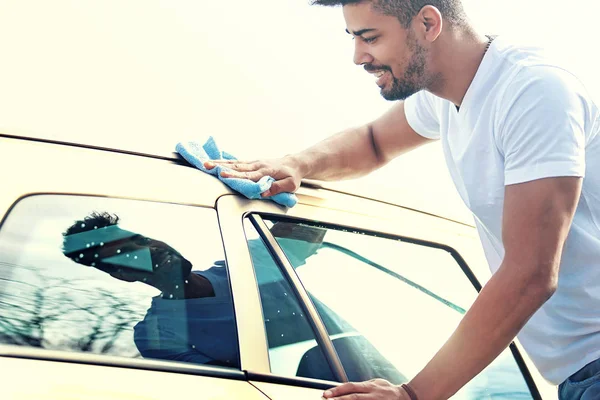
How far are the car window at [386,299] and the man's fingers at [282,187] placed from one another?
78 millimetres

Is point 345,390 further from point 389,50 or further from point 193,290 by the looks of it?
point 389,50

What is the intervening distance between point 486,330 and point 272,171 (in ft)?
2.31

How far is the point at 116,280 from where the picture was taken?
137cm

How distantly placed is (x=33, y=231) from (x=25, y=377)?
301 millimetres

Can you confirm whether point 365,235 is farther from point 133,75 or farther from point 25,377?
point 133,75

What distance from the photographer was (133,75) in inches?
416

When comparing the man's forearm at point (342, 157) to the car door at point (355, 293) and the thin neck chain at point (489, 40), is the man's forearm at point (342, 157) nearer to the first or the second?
the car door at point (355, 293)

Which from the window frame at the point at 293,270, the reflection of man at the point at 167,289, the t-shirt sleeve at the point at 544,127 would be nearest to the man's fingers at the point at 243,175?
the window frame at the point at 293,270

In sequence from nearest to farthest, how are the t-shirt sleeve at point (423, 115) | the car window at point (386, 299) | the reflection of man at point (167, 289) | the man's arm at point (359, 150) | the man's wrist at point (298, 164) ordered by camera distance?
1. the reflection of man at point (167, 289)
2. the car window at point (386, 299)
3. the man's wrist at point (298, 164)
4. the man's arm at point (359, 150)
5. the t-shirt sleeve at point (423, 115)

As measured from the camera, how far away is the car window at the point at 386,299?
5.50 feet

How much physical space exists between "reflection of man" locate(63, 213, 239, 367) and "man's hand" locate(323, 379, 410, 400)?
22 centimetres

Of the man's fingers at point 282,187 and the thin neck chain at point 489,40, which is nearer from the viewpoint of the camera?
the man's fingers at point 282,187

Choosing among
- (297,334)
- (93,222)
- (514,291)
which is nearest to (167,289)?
(93,222)

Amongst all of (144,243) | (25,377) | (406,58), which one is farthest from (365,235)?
(25,377)
